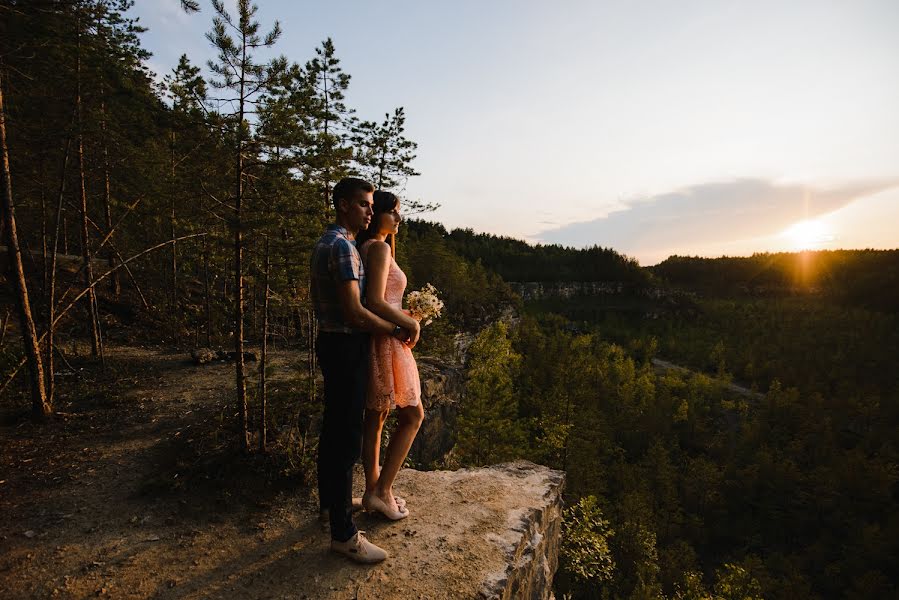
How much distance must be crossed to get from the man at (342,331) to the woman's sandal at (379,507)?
2.69ft

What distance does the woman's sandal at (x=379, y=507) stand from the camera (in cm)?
404

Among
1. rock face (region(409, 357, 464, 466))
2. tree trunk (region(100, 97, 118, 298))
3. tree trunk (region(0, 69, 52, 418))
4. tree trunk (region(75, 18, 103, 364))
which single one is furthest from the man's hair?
rock face (region(409, 357, 464, 466))

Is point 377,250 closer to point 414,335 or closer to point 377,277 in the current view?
point 377,277

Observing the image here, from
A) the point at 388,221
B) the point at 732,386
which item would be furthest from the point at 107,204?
the point at 732,386

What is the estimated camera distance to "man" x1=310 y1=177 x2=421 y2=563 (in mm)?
2893

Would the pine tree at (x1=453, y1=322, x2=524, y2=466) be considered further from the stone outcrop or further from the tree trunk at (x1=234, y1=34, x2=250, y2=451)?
the stone outcrop

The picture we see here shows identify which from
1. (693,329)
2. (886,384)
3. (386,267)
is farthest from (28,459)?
(693,329)

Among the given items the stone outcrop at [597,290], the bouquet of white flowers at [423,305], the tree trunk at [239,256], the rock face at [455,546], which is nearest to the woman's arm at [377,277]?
→ the bouquet of white flowers at [423,305]

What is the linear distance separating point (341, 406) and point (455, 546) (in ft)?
7.52

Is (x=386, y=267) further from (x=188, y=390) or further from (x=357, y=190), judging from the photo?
(x=188, y=390)

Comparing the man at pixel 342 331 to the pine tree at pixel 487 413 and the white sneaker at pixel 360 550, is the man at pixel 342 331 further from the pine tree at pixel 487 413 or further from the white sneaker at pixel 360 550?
the pine tree at pixel 487 413

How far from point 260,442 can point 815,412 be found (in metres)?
76.4

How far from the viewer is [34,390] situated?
22.2 feet

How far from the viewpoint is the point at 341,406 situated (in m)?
3.06
